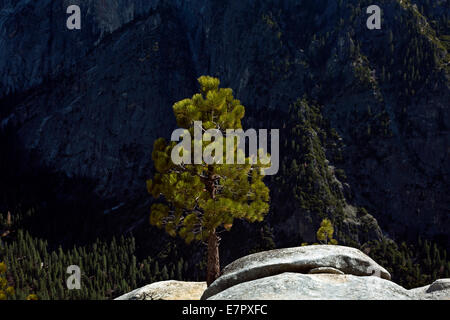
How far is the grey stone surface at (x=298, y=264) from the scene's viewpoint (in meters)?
18.2

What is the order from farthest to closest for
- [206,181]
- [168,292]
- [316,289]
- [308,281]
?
[168,292], [206,181], [308,281], [316,289]

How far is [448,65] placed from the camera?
175500 mm

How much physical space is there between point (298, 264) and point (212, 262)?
6.67 meters

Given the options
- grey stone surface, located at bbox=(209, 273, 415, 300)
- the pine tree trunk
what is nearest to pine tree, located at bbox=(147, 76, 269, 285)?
the pine tree trunk

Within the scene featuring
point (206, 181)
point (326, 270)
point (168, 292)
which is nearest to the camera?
point (326, 270)

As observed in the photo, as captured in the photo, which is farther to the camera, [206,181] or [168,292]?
[168,292]

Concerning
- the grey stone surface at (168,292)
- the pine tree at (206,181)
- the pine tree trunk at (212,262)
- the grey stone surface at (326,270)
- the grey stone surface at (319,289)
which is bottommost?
the grey stone surface at (168,292)

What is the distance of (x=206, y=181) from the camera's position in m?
23.4

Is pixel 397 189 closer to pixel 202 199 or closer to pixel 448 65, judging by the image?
pixel 448 65

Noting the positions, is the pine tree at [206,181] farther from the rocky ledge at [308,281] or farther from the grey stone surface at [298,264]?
the grey stone surface at [298,264]

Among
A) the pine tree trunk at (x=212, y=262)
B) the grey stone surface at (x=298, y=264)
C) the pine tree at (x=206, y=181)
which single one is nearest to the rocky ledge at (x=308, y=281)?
the grey stone surface at (x=298, y=264)

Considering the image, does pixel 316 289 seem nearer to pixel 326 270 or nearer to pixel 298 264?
pixel 326 270

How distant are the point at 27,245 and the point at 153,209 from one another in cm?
17143

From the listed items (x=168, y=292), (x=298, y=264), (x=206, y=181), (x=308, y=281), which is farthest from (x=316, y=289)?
(x=168, y=292)
